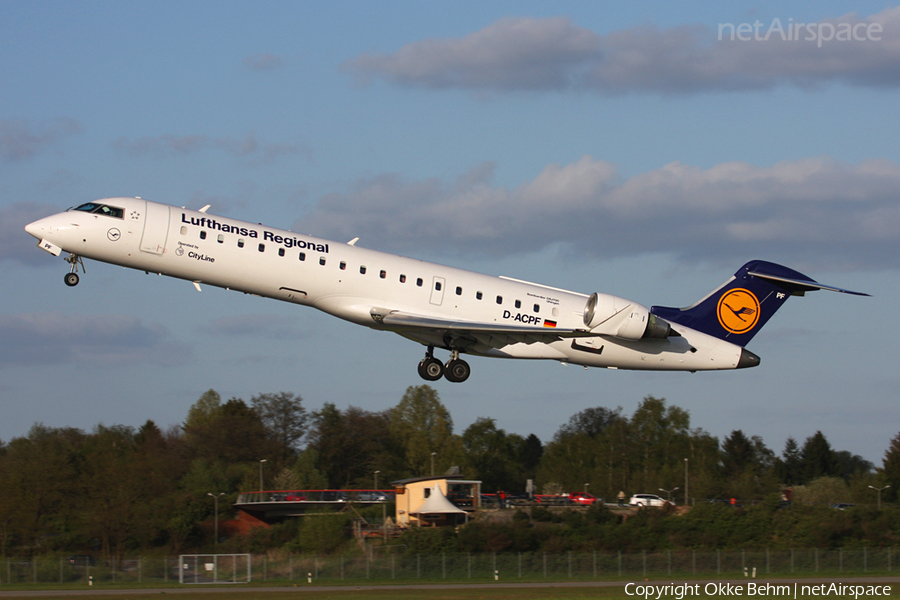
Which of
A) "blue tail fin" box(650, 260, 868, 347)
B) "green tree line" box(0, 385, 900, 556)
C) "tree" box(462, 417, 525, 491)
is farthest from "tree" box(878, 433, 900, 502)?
"blue tail fin" box(650, 260, 868, 347)

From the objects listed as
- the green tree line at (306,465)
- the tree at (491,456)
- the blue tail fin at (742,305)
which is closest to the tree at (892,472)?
the green tree line at (306,465)

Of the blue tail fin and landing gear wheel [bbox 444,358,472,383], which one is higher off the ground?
the blue tail fin

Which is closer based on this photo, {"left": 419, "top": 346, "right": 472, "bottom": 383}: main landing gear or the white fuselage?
the white fuselage

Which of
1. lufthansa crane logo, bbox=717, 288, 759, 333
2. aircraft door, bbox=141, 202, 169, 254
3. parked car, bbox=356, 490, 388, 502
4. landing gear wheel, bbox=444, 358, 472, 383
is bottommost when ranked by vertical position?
parked car, bbox=356, 490, 388, 502

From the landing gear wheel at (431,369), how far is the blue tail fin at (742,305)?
7.42 m

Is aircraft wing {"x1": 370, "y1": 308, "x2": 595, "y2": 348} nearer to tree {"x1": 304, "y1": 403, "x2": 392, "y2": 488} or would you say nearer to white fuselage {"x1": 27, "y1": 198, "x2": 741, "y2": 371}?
white fuselage {"x1": 27, "y1": 198, "x2": 741, "y2": 371}

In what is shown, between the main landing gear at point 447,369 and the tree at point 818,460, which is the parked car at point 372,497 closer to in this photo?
the main landing gear at point 447,369

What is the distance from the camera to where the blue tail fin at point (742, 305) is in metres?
33.1

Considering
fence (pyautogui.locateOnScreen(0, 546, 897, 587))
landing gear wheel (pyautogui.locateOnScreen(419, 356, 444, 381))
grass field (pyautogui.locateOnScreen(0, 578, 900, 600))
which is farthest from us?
fence (pyautogui.locateOnScreen(0, 546, 897, 587))

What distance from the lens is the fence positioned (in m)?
37.4

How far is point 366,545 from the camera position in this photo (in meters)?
48.0

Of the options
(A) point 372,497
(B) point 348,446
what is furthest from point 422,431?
(A) point 372,497

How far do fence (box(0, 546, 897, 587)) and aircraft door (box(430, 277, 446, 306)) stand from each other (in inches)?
490

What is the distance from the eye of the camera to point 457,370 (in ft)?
101
